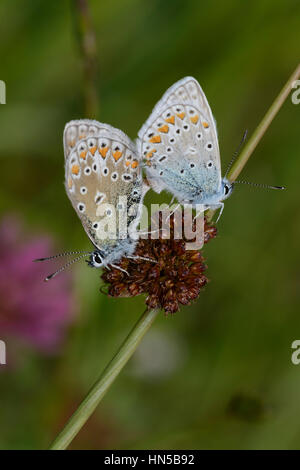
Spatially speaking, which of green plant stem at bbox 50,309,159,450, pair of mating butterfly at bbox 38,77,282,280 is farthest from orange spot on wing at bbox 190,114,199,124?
green plant stem at bbox 50,309,159,450

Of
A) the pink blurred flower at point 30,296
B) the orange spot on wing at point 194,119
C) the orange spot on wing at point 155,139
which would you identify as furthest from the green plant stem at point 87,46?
the pink blurred flower at point 30,296

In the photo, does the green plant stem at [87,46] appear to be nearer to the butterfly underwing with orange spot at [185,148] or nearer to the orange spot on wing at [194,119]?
the butterfly underwing with orange spot at [185,148]

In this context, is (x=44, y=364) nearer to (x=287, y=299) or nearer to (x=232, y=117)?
(x=287, y=299)

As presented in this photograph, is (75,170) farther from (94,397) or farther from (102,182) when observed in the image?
(94,397)

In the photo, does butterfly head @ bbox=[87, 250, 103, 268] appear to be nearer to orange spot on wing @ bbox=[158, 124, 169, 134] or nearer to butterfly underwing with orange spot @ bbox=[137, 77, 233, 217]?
butterfly underwing with orange spot @ bbox=[137, 77, 233, 217]
